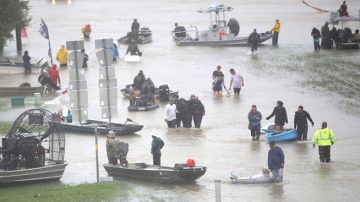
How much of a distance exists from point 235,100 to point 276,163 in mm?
16243

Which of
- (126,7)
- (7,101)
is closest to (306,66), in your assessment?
(7,101)

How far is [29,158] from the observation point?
28.9 metres

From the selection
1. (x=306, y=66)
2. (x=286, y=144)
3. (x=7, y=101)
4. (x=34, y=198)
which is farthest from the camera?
(x=306, y=66)

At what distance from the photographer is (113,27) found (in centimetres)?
7681

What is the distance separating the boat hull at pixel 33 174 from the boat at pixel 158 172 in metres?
1.37

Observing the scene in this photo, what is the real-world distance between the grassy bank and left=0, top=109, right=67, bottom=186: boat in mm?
315

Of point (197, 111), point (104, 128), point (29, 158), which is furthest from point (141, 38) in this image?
point (29, 158)

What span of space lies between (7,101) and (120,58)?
46.4ft

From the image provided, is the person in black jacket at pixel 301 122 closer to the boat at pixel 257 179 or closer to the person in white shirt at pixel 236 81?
the boat at pixel 257 179

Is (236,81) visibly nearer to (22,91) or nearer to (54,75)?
(54,75)

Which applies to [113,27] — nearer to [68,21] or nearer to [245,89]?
[68,21]

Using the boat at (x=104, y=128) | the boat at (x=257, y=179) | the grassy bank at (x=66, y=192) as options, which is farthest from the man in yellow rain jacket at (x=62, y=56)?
the boat at (x=257, y=179)

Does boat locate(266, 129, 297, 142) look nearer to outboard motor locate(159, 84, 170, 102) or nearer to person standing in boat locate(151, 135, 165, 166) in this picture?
person standing in boat locate(151, 135, 165, 166)

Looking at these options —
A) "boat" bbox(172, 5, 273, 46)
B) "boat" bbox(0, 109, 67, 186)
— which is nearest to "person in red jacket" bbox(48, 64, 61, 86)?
"boat" bbox(172, 5, 273, 46)
